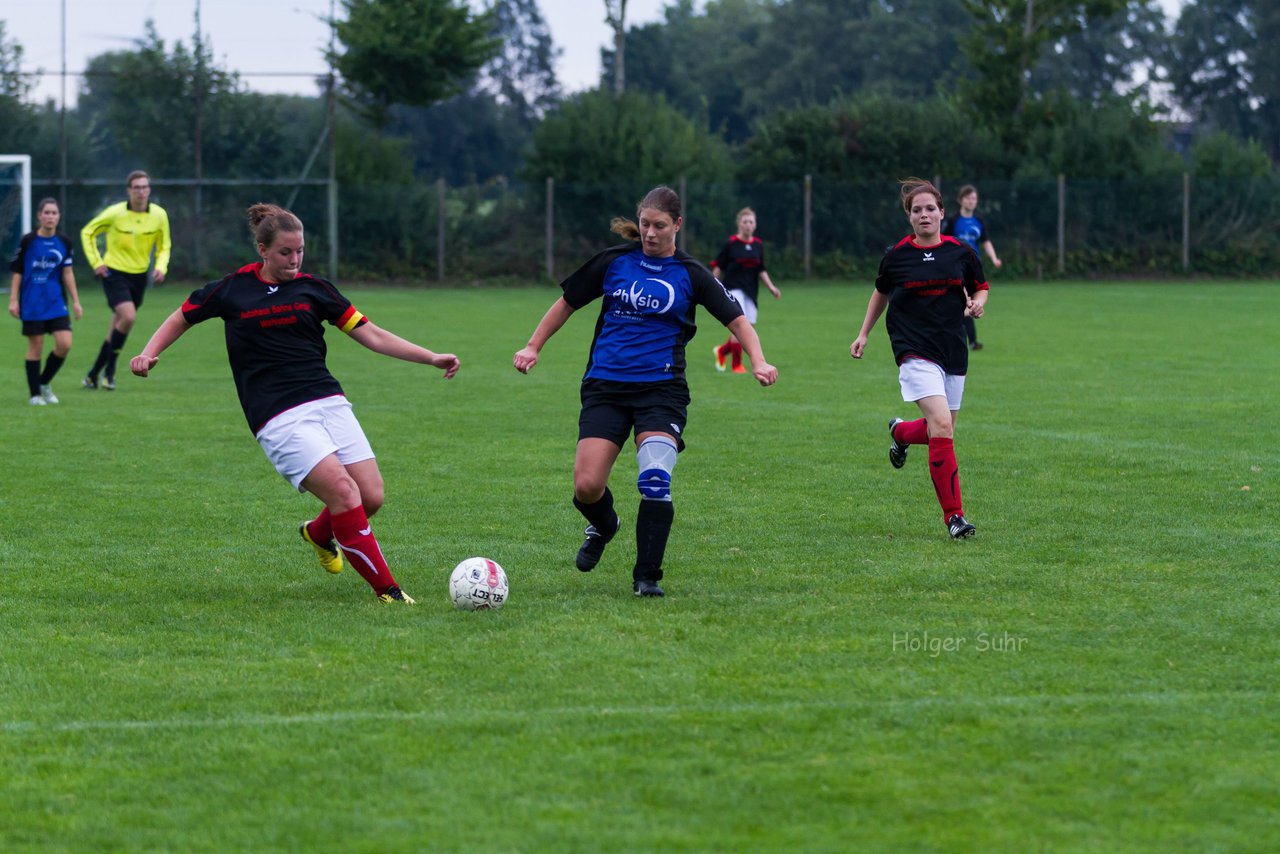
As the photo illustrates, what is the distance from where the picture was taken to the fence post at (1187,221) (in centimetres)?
3816

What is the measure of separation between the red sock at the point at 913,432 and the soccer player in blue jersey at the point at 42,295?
8512 millimetres

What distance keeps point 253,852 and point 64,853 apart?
45 cm

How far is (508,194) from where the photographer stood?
124 feet

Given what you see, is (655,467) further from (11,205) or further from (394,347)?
(11,205)

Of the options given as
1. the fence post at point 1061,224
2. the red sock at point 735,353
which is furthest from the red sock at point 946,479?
the fence post at point 1061,224

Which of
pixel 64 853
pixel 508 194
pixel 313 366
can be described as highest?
pixel 508 194

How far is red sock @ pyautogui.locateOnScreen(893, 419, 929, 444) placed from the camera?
29.5 ft

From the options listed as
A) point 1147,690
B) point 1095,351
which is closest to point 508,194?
point 1095,351

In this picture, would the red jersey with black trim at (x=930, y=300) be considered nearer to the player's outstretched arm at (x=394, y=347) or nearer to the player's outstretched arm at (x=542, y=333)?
the player's outstretched arm at (x=542, y=333)

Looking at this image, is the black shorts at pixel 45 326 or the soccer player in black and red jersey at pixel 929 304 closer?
the soccer player in black and red jersey at pixel 929 304

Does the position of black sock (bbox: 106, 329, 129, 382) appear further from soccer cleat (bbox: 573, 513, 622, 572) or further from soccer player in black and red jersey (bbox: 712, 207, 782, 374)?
soccer cleat (bbox: 573, 513, 622, 572)

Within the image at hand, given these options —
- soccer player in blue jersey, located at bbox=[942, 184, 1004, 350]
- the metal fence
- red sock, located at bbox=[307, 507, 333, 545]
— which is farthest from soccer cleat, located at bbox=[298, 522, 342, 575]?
the metal fence

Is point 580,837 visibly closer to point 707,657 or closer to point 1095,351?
point 707,657

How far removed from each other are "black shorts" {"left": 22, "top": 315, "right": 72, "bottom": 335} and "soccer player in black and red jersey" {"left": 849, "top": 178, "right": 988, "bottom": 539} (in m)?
8.74
